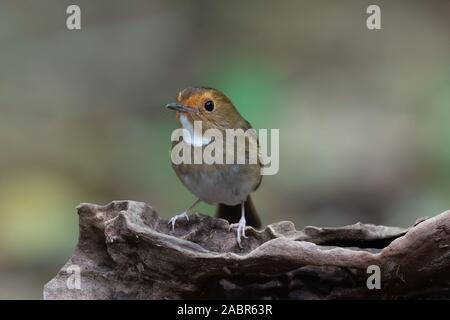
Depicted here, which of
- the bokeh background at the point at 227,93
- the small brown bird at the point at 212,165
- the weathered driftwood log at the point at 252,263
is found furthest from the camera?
the bokeh background at the point at 227,93

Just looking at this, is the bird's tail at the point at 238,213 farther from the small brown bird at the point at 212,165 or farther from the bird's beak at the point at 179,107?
the bird's beak at the point at 179,107

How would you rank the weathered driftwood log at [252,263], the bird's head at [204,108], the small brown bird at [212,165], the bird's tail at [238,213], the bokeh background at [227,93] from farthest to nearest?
the bokeh background at [227,93] < the bird's tail at [238,213] < the bird's head at [204,108] < the small brown bird at [212,165] < the weathered driftwood log at [252,263]

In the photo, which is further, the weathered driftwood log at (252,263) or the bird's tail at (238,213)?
the bird's tail at (238,213)

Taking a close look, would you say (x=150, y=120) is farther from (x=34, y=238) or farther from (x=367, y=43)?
(x=367, y=43)

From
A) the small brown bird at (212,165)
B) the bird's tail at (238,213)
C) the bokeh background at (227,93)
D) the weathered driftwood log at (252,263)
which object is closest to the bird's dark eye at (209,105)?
the small brown bird at (212,165)

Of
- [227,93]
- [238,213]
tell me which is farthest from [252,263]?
[227,93]

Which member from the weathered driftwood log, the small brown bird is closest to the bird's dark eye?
the small brown bird

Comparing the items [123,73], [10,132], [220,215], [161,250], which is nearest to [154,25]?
[123,73]
